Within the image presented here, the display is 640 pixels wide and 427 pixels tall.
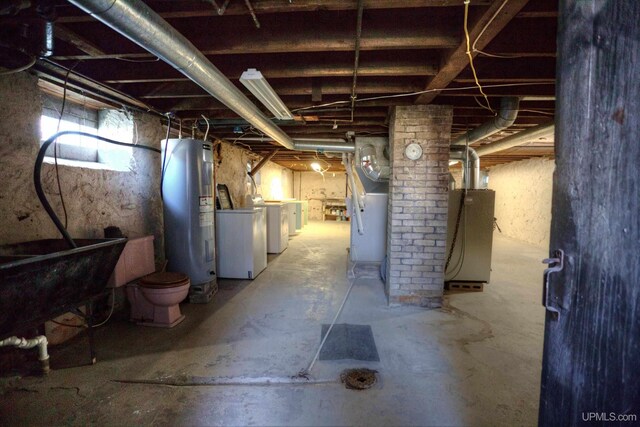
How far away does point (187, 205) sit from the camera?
3225mm

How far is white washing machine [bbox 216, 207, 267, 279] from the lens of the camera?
409cm

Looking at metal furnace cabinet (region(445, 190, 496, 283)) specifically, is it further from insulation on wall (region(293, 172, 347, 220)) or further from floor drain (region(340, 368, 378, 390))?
insulation on wall (region(293, 172, 347, 220))

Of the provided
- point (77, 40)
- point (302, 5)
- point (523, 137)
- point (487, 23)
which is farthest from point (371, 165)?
point (77, 40)

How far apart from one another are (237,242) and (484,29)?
143 inches

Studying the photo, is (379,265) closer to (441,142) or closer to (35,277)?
(441,142)

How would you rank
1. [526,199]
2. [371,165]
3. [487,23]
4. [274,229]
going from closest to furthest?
[487,23], [371,165], [274,229], [526,199]

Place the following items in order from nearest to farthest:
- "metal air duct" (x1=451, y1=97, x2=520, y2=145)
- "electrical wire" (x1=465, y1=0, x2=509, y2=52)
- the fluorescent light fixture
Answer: "electrical wire" (x1=465, y1=0, x2=509, y2=52) < the fluorescent light fixture < "metal air duct" (x1=451, y1=97, x2=520, y2=145)

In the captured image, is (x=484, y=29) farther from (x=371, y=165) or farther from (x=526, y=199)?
(x=526, y=199)

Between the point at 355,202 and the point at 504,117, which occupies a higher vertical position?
the point at 504,117

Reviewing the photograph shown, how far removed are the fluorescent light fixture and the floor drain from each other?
229cm

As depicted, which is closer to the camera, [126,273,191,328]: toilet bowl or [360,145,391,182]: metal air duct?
[126,273,191,328]: toilet bowl

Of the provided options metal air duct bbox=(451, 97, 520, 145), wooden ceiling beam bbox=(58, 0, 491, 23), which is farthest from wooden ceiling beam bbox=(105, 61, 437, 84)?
Result: metal air duct bbox=(451, 97, 520, 145)

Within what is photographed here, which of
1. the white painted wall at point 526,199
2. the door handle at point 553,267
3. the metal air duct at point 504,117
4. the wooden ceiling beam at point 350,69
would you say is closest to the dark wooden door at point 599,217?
the door handle at point 553,267

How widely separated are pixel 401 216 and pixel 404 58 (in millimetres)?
Result: 1591
